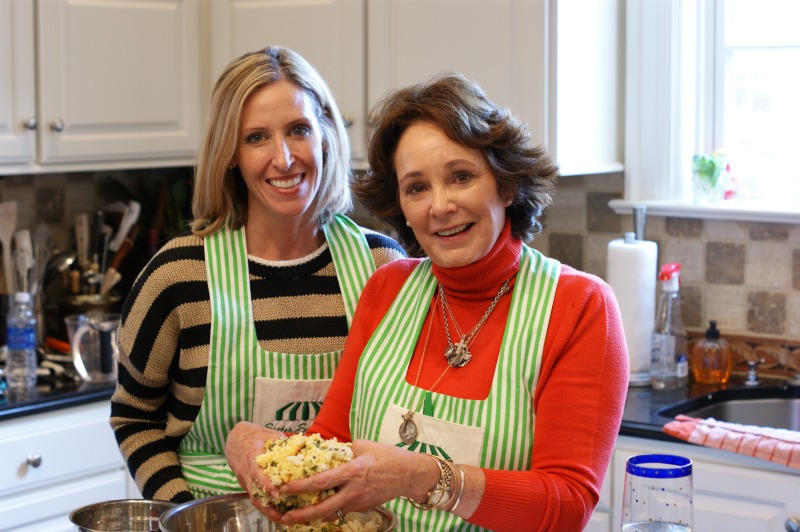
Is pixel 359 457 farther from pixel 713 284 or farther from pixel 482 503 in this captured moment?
pixel 713 284

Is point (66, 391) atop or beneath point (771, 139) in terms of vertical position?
beneath

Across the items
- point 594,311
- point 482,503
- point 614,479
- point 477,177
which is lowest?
point 614,479

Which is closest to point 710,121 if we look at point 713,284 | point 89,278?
point 713,284

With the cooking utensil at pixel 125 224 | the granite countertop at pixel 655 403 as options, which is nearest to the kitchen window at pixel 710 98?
the granite countertop at pixel 655 403

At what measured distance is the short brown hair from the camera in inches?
60.5

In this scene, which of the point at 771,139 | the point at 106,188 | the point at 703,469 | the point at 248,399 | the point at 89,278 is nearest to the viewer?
the point at 248,399

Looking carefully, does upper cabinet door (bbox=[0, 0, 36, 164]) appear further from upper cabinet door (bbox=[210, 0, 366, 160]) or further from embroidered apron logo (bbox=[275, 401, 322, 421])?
embroidered apron logo (bbox=[275, 401, 322, 421])

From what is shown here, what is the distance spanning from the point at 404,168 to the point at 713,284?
148 cm

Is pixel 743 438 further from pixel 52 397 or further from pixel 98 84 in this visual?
pixel 98 84

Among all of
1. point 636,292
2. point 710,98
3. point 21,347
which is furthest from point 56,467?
point 710,98

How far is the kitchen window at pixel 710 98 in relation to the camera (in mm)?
2811

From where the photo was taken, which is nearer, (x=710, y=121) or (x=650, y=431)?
(x=650, y=431)

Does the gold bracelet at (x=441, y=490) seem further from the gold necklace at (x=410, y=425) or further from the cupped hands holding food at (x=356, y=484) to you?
the gold necklace at (x=410, y=425)

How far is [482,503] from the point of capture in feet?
4.56
